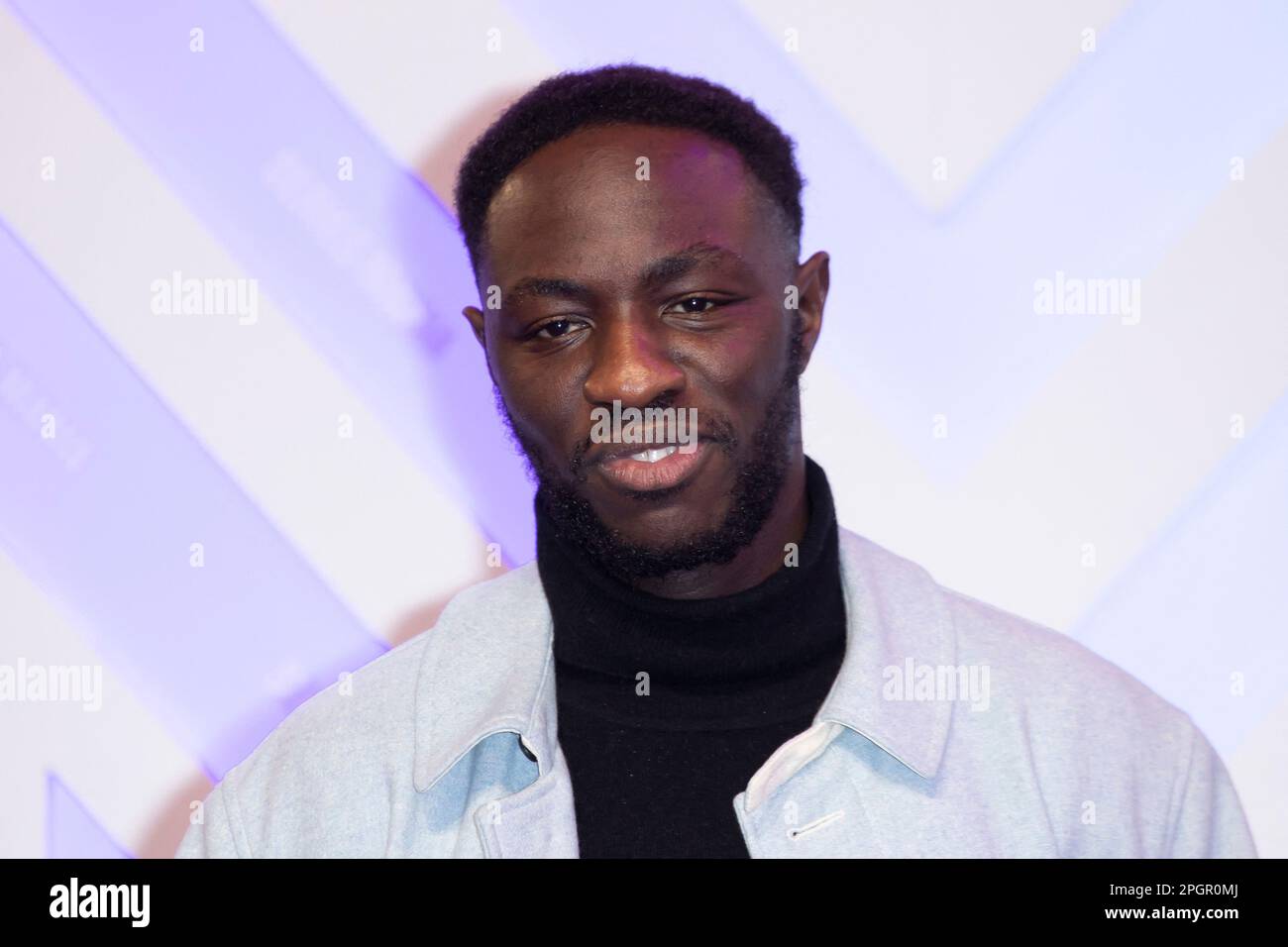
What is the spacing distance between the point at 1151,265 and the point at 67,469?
1.81 meters

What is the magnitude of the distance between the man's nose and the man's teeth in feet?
0.20

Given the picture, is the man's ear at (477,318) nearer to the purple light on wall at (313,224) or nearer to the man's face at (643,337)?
the man's face at (643,337)

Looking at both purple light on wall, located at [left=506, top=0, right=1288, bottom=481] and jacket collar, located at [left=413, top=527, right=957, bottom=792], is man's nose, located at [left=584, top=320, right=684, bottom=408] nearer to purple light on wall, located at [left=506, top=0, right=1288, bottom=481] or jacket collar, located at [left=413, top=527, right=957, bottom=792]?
jacket collar, located at [left=413, top=527, right=957, bottom=792]

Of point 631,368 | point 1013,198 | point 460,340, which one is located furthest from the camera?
point 460,340

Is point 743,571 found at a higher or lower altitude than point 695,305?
lower

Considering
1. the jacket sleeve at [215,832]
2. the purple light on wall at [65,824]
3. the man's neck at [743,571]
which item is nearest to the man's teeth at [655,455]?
the man's neck at [743,571]

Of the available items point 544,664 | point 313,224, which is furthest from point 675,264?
point 313,224

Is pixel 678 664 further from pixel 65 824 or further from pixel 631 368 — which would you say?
pixel 65 824

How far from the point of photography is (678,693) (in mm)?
1562

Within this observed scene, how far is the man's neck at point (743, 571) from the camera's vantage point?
1610 mm

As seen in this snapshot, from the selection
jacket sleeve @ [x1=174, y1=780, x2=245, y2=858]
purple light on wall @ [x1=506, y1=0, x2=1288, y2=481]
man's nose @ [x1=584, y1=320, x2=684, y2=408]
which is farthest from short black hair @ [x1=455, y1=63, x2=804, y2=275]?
jacket sleeve @ [x1=174, y1=780, x2=245, y2=858]

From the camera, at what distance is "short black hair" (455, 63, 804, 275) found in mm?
1646

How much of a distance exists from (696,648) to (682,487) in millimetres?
185
